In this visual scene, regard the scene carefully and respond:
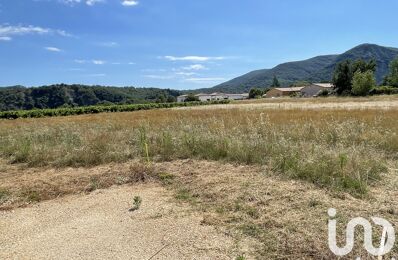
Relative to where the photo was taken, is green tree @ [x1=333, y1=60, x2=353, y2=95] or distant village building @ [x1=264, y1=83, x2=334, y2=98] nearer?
green tree @ [x1=333, y1=60, x2=353, y2=95]

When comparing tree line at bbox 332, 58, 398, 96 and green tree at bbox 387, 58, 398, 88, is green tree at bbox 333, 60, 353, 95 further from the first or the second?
green tree at bbox 387, 58, 398, 88

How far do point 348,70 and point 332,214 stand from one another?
73.9 meters

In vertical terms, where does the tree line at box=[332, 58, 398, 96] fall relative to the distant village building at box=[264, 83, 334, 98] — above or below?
above

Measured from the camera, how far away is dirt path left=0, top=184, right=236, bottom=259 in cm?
335

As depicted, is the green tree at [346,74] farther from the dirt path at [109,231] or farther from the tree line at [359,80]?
A: the dirt path at [109,231]

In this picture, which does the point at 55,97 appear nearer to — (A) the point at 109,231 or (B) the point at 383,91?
(B) the point at 383,91

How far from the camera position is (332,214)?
3785 millimetres

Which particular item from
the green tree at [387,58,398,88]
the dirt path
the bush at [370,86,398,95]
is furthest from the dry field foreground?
the green tree at [387,58,398,88]

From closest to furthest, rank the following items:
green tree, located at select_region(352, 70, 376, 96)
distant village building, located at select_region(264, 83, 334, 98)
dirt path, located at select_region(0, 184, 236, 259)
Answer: dirt path, located at select_region(0, 184, 236, 259) < green tree, located at select_region(352, 70, 376, 96) < distant village building, located at select_region(264, 83, 334, 98)

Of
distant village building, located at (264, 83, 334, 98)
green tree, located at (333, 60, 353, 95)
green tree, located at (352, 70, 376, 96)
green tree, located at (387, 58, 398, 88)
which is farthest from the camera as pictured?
distant village building, located at (264, 83, 334, 98)

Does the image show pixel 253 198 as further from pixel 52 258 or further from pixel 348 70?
pixel 348 70

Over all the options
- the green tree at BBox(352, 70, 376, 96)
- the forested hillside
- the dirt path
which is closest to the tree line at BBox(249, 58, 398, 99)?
the green tree at BBox(352, 70, 376, 96)

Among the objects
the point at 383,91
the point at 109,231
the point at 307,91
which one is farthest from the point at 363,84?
the point at 109,231

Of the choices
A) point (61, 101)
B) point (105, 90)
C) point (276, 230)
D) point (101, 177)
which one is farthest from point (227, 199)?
point (105, 90)
